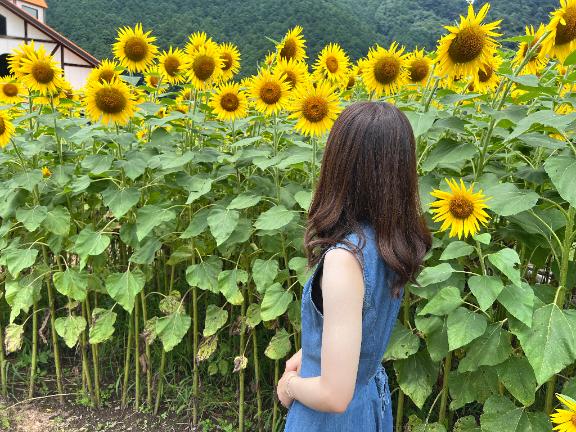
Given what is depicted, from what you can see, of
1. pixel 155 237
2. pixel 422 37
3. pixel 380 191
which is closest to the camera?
pixel 380 191

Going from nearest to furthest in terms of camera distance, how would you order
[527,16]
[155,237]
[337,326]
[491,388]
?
[337,326]
[491,388]
[155,237]
[527,16]

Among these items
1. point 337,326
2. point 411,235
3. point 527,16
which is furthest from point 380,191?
point 527,16

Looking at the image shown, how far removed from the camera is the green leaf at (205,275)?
2.52 metres

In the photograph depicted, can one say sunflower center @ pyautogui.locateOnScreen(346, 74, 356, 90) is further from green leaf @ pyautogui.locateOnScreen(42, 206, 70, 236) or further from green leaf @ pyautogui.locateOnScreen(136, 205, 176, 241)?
green leaf @ pyautogui.locateOnScreen(42, 206, 70, 236)

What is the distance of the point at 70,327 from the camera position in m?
2.89

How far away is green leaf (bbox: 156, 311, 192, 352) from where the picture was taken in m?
2.63

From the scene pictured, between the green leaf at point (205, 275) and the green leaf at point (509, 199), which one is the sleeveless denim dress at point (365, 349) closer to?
the green leaf at point (509, 199)

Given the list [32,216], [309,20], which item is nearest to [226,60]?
[32,216]

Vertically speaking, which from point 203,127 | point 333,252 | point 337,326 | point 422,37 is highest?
point 422,37

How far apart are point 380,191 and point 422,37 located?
9.11 meters

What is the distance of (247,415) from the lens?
296 cm

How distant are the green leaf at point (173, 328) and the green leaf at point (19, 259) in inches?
25.6

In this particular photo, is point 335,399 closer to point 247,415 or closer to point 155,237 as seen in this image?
point 155,237

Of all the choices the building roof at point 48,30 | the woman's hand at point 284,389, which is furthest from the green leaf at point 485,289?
the building roof at point 48,30
